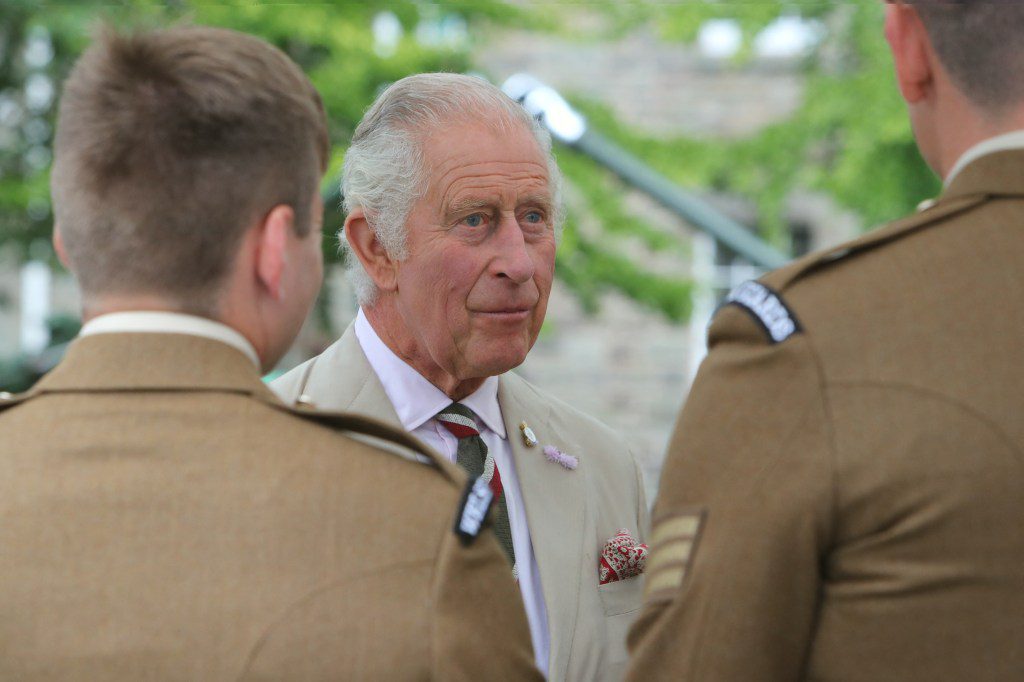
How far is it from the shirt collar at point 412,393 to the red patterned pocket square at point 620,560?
0.34 m

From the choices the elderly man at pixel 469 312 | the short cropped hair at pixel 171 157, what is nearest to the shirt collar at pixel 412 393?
the elderly man at pixel 469 312

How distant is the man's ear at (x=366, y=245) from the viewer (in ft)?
9.43

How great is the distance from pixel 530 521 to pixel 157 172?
136 cm

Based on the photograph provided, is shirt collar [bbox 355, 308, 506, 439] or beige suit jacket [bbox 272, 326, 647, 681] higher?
shirt collar [bbox 355, 308, 506, 439]

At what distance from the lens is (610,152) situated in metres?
4.68

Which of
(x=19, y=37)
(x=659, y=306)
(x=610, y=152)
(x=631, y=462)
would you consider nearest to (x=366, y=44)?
(x=659, y=306)

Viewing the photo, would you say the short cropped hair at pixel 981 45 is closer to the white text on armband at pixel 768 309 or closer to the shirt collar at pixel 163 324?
the white text on armband at pixel 768 309

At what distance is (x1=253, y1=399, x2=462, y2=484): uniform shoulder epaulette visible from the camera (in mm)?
1584

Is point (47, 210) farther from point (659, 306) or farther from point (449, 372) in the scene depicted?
point (449, 372)

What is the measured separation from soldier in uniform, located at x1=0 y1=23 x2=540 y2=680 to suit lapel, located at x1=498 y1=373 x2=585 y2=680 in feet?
3.11

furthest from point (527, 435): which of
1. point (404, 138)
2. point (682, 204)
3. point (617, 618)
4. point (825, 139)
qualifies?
point (825, 139)

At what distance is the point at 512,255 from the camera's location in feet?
9.07

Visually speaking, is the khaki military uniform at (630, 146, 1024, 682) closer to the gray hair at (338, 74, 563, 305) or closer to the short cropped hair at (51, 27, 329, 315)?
the short cropped hair at (51, 27, 329, 315)

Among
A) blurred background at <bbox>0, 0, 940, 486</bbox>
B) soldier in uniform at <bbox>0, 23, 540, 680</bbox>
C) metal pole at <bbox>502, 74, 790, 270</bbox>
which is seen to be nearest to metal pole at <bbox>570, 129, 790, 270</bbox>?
metal pole at <bbox>502, 74, 790, 270</bbox>
